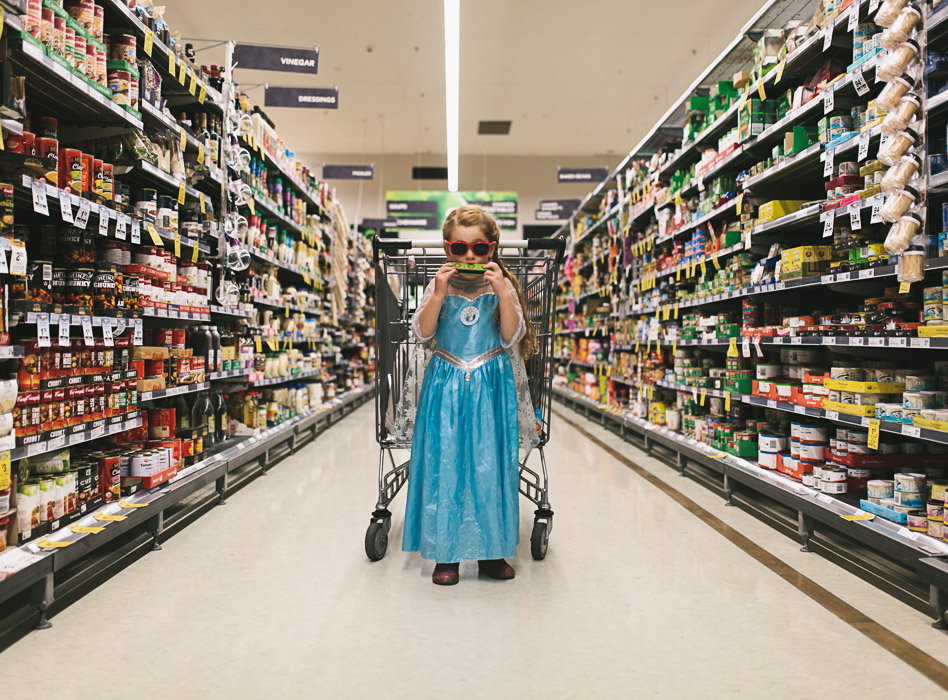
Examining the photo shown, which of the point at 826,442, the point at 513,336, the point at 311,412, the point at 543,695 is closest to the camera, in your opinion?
the point at 543,695

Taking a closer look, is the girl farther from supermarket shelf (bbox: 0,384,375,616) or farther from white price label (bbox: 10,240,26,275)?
white price label (bbox: 10,240,26,275)

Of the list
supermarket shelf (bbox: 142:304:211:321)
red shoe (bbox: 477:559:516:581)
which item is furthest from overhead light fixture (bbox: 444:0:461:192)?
red shoe (bbox: 477:559:516:581)

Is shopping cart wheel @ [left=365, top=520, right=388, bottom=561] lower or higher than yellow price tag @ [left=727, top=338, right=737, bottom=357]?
lower

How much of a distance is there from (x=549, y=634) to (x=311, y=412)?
188 inches

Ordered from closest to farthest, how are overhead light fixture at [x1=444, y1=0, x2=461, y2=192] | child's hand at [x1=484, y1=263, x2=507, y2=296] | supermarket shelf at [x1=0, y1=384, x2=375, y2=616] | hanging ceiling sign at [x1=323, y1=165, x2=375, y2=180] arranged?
supermarket shelf at [x1=0, y1=384, x2=375, y2=616] < child's hand at [x1=484, y1=263, x2=507, y2=296] < overhead light fixture at [x1=444, y1=0, x2=461, y2=192] < hanging ceiling sign at [x1=323, y1=165, x2=375, y2=180]

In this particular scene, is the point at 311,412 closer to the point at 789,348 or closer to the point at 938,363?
the point at 789,348

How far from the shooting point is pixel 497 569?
2.49m

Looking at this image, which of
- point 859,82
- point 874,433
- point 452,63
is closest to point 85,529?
point 874,433

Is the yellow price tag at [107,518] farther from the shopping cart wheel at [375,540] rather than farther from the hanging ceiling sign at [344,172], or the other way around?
the hanging ceiling sign at [344,172]

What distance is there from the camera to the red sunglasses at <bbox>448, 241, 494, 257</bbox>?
239 centimetres

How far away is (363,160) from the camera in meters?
16.3

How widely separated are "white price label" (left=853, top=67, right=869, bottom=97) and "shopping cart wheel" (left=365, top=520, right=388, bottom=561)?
271 cm

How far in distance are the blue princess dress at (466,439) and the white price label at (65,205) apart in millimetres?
1278

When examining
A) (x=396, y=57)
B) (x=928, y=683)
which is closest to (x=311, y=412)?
(x=928, y=683)
